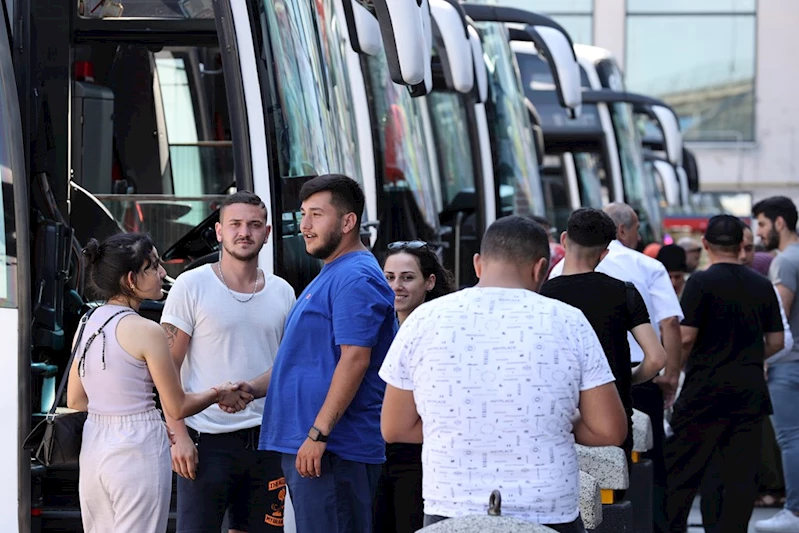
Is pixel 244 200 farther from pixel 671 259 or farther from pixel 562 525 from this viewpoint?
pixel 671 259

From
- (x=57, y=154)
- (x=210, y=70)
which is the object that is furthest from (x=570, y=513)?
(x=210, y=70)

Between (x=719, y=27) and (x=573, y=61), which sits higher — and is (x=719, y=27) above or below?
above

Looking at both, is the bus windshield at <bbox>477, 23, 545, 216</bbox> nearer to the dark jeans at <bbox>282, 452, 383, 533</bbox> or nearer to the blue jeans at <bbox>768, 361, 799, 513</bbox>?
the blue jeans at <bbox>768, 361, 799, 513</bbox>

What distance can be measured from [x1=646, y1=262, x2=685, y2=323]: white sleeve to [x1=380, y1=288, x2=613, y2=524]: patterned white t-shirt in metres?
3.28

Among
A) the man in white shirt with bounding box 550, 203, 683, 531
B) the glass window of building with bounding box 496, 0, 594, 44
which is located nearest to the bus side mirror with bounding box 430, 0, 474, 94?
the man in white shirt with bounding box 550, 203, 683, 531

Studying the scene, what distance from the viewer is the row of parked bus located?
215 inches

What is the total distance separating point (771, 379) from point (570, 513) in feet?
16.5

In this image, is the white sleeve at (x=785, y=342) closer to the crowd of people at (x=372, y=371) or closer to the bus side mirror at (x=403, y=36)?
the crowd of people at (x=372, y=371)

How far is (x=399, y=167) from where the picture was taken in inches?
374

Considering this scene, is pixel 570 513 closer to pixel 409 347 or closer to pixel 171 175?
pixel 409 347

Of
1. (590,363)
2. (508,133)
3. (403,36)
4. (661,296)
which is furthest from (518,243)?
(508,133)

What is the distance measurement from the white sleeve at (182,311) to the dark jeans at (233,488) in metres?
0.38

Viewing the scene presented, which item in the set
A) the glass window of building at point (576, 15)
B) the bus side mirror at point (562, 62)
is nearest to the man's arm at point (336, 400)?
the bus side mirror at point (562, 62)

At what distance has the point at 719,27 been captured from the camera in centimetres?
4225
